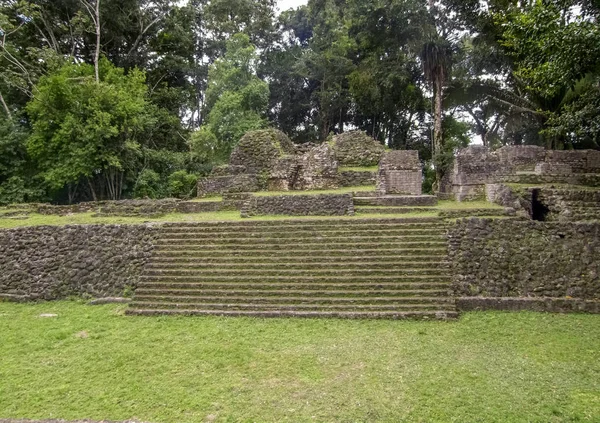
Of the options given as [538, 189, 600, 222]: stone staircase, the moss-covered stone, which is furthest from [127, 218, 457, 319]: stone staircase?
the moss-covered stone

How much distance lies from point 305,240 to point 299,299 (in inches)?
74.5

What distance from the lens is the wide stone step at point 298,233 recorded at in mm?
8984

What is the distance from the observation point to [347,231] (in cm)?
934

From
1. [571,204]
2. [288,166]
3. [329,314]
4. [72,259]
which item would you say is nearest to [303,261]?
[329,314]

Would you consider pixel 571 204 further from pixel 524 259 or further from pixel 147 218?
pixel 147 218

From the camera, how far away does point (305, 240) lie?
363 inches

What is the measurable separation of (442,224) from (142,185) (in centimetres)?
1376

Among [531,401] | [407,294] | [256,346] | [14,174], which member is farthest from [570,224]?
[14,174]

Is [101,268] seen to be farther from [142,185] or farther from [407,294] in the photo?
[142,185]

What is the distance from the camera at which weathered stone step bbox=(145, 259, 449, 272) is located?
26.5ft

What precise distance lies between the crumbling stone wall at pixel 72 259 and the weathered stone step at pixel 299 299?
131cm

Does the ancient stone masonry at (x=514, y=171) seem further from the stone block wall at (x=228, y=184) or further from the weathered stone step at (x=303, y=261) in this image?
the stone block wall at (x=228, y=184)

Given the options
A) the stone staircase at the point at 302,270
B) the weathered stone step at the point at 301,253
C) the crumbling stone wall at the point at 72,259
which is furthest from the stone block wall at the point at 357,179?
the crumbling stone wall at the point at 72,259

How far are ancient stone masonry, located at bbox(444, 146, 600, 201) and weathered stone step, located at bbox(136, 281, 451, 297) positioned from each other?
19.7 feet
